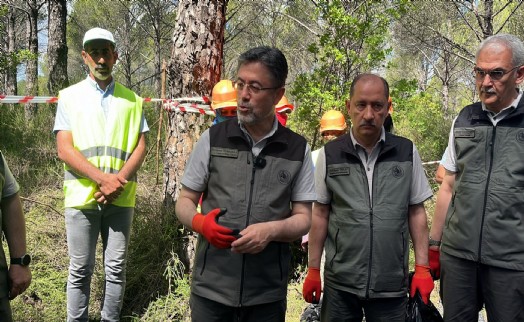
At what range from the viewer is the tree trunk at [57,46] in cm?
1006

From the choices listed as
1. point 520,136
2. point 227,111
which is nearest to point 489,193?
point 520,136

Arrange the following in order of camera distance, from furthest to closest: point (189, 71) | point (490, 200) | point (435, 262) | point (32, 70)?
point (32, 70), point (189, 71), point (435, 262), point (490, 200)

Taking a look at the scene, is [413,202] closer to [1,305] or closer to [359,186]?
[359,186]

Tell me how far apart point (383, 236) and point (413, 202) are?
27 centimetres

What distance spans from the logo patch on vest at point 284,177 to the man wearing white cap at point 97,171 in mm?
1364

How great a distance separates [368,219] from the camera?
2363mm

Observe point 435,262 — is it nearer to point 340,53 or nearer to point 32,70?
point 340,53

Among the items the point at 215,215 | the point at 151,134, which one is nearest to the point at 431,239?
the point at 215,215

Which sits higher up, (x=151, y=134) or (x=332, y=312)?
(x=151, y=134)

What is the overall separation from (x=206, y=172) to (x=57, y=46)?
9542 mm

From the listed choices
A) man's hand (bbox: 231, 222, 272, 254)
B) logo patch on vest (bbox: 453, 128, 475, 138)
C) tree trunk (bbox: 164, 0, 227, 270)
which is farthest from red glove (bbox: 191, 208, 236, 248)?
tree trunk (bbox: 164, 0, 227, 270)

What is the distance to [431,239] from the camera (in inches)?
112

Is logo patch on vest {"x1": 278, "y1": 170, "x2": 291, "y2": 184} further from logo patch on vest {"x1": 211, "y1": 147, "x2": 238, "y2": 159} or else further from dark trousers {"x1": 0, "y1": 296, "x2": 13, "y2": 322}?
dark trousers {"x1": 0, "y1": 296, "x2": 13, "y2": 322}

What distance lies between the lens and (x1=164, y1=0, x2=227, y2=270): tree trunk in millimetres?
4199
